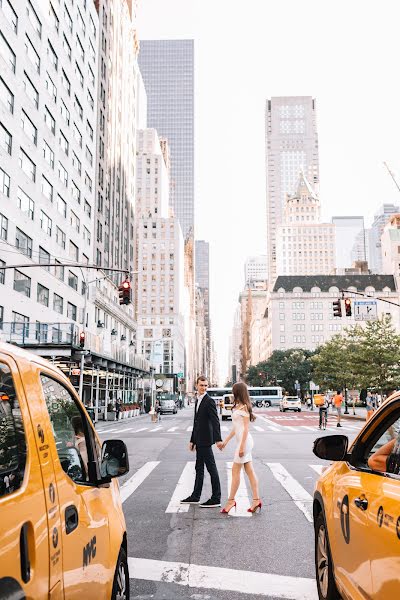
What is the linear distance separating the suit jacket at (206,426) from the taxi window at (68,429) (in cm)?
495

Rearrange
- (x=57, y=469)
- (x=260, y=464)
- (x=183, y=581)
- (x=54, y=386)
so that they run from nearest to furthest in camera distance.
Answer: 1. (x=57, y=469)
2. (x=54, y=386)
3. (x=183, y=581)
4. (x=260, y=464)

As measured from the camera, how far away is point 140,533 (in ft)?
21.7

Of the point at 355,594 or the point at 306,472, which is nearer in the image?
the point at 355,594

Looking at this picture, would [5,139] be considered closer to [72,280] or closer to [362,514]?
[72,280]

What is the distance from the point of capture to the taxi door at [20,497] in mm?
1853

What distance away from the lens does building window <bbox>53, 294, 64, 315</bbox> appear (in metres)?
42.0

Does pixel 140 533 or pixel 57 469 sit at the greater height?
pixel 57 469

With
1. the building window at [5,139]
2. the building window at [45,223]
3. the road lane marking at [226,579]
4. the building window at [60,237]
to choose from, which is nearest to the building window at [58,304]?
the building window at [60,237]

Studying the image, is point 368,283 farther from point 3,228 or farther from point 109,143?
point 3,228

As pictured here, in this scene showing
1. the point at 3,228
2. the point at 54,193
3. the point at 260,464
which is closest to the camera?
the point at 260,464

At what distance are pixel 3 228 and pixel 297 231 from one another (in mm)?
167436

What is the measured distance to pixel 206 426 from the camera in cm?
828

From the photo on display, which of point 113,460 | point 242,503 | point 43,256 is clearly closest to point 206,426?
point 242,503

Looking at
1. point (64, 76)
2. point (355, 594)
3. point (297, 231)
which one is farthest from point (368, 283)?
point (355, 594)
